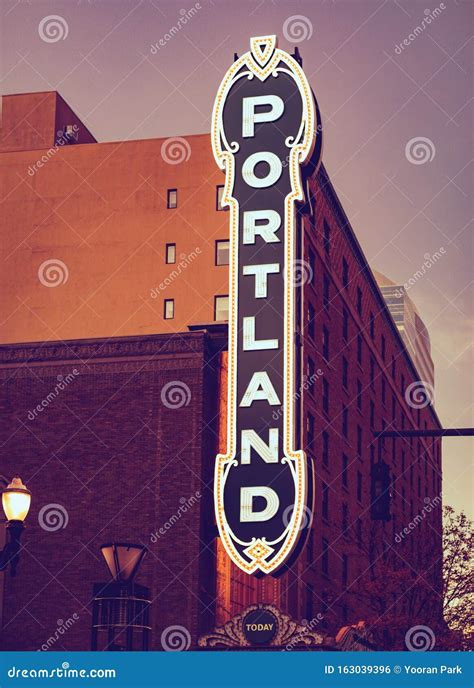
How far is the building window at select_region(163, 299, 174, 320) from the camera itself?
58513 mm

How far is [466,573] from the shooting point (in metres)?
62.1

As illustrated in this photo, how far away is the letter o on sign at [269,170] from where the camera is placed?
40.2 meters

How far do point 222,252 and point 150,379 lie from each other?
1147cm

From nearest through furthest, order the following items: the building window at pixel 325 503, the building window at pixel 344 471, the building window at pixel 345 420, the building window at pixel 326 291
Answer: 1. the building window at pixel 325 503
2. the building window at pixel 326 291
3. the building window at pixel 344 471
4. the building window at pixel 345 420

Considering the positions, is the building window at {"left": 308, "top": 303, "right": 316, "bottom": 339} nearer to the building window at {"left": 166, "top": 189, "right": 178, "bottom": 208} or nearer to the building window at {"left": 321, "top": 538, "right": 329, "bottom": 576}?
the building window at {"left": 166, "top": 189, "right": 178, "bottom": 208}

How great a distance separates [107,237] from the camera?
6059 cm

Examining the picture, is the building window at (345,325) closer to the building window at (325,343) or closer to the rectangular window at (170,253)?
the building window at (325,343)

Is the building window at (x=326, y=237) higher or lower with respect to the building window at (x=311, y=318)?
higher

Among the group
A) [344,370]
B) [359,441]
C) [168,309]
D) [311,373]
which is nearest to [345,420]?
[344,370]

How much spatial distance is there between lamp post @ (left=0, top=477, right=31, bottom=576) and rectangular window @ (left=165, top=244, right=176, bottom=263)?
39035 mm

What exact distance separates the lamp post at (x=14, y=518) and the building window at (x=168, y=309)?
37886 millimetres

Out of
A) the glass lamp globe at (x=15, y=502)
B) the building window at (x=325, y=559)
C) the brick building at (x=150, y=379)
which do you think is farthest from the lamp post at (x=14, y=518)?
the building window at (x=325, y=559)
